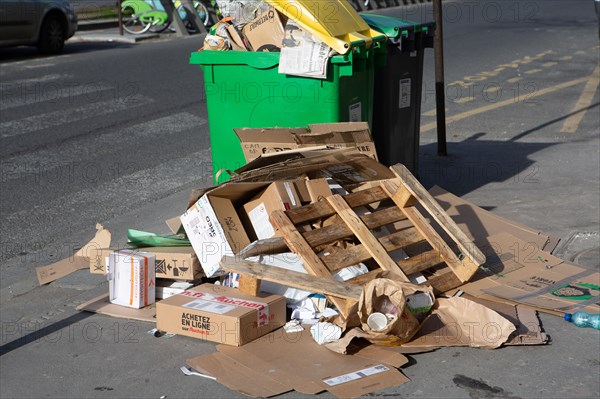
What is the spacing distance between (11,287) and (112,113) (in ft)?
17.4

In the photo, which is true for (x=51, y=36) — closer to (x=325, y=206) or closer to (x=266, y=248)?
(x=325, y=206)

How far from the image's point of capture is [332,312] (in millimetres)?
4641

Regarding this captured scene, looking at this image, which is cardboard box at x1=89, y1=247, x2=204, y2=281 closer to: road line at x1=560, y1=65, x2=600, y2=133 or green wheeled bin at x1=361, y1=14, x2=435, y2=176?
green wheeled bin at x1=361, y1=14, x2=435, y2=176

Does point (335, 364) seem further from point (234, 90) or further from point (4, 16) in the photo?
point (4, 16)

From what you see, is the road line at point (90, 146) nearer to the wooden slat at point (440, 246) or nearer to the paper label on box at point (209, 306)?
the paper label on box at point (209, 306)

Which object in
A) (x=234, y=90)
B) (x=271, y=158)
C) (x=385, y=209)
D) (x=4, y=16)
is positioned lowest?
(x=385, y=209)

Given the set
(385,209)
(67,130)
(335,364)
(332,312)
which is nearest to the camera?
(335,364)

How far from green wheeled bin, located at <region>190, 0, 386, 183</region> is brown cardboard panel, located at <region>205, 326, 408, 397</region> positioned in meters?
2.05

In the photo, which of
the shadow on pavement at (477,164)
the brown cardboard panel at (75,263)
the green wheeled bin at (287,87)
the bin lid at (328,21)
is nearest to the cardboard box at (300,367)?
the brown cardboard panel at (75,263)

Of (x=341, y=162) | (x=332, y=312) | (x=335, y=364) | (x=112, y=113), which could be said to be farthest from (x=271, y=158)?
(x=112, y=113)

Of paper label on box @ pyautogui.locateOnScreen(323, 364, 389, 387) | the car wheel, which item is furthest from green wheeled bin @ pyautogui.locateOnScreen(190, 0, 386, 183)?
the car wheel

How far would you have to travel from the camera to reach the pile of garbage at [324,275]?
4258 millimetres

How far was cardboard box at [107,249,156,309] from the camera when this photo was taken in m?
4.92

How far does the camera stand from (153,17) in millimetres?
19688
